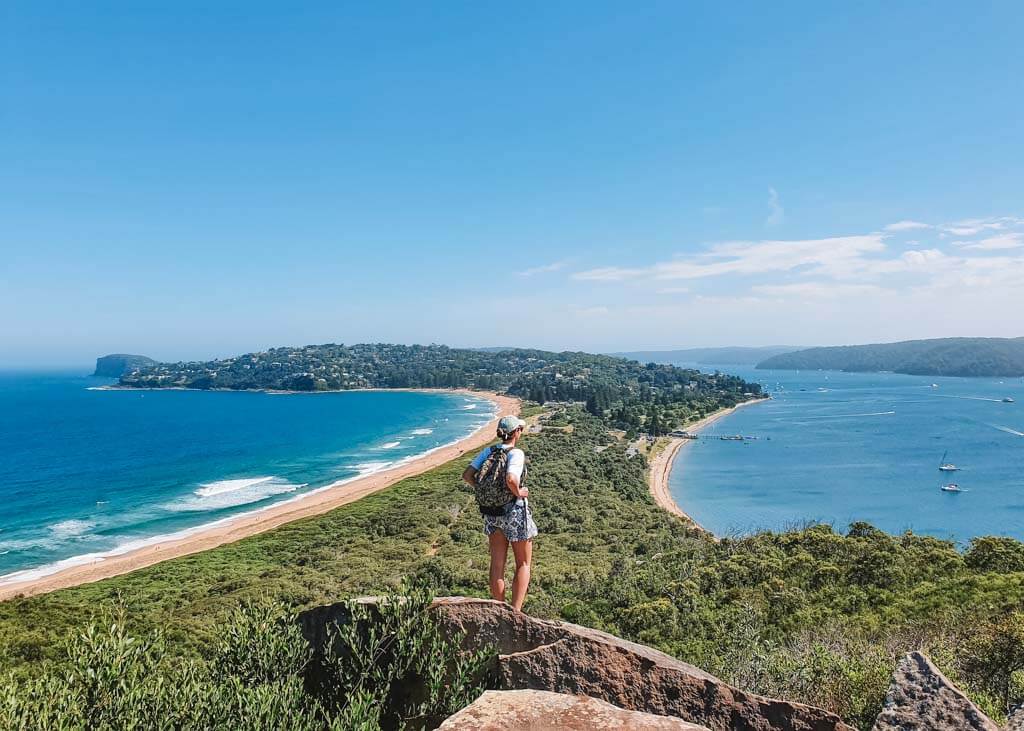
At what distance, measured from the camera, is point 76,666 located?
4.12 meters

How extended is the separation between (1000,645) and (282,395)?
530ft

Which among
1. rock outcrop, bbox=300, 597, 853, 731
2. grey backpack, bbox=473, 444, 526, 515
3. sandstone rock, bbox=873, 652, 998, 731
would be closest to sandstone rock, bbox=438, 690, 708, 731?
rock outcrop, bbox=300, 597, 853, 731

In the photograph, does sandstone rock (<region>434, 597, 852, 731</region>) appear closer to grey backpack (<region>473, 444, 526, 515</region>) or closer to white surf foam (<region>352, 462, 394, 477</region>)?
grey backpack (<region>473, 444, 526, 515</region>)

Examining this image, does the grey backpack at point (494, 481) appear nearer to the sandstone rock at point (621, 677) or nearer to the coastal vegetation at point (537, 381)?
the sandstone rock at point (621, 677)

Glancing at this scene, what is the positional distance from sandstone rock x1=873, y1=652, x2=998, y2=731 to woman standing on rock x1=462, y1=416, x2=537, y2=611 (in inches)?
115

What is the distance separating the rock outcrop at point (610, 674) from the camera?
12.6 feet

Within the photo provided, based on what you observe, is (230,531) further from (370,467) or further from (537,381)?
(537,381)

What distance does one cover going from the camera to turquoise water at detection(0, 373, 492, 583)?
41594 millimetres

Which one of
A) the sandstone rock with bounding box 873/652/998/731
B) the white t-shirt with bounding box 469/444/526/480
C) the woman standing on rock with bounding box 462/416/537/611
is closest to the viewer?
the sandstone rock with bounding box 873/652/998/731

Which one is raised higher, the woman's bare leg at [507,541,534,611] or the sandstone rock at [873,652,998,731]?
the woman's bare leg at [507,541,534,611]

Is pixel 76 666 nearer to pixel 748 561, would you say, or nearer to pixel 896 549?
pixel 748 561

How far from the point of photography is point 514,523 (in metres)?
5.44

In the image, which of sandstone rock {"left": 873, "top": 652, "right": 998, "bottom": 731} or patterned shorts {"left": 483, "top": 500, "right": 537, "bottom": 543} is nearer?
sandstone rock {"left": 873, "top": 652, "right": 998, "bottom": 731}

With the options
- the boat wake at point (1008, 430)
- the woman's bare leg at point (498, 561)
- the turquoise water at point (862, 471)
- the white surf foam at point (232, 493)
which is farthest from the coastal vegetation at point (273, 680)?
the boat wake at point (1008, 430)
